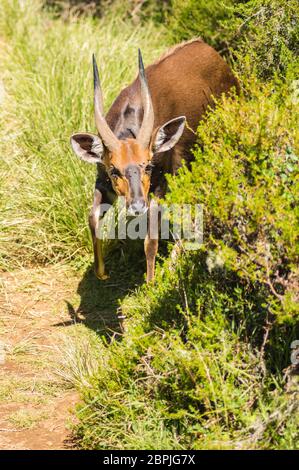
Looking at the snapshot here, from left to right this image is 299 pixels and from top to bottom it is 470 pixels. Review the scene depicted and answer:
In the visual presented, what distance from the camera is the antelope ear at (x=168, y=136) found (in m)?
5.70

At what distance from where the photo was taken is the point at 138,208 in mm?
5219

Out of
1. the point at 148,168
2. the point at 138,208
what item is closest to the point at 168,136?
the point at 148,168

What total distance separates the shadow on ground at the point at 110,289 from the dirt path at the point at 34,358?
101mm

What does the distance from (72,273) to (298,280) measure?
313cm

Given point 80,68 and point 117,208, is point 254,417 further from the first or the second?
point 80,68

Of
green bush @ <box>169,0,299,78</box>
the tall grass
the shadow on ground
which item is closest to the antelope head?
green bush @ <box>169,0,299,78</box>

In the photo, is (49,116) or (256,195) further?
(49,116)

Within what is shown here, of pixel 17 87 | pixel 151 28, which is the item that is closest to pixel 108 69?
pixel 17 87

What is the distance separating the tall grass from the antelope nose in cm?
160

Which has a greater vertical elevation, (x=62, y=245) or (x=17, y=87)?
(x=17, y=87)

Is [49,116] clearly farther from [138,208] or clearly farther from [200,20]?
[138,208]

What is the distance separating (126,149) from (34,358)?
166 cm

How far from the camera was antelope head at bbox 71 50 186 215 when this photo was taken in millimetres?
5391

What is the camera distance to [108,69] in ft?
27.5
